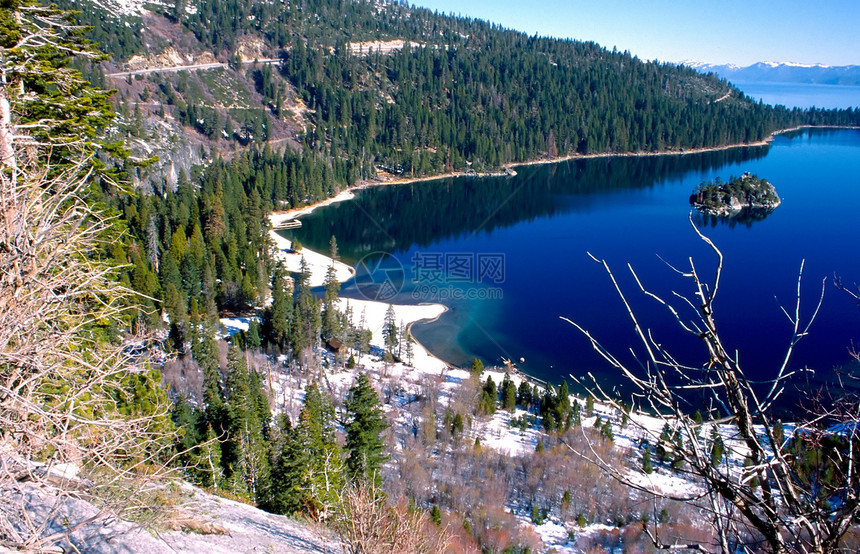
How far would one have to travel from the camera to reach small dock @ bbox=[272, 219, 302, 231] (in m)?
55.6

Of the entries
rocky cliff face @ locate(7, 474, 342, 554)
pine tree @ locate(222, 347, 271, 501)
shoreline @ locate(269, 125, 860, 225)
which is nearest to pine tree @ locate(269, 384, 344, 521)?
rocky cliff face @ locate(7, 474, 342, 554)

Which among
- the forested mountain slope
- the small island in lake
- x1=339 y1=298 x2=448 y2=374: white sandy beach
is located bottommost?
x1=339 y1=298 x2=448 y2=374: white sandy beach

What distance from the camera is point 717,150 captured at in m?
110

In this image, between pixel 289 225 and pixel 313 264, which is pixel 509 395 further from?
pixel 289 225

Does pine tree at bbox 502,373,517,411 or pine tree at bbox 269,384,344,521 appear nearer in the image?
pine tree at bbox 269,384,344,521

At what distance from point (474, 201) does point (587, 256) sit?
24.3 meters

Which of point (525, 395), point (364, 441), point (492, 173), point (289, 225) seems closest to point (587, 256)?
point (525, 395)

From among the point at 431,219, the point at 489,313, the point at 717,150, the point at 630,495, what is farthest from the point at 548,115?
the point at 630,495

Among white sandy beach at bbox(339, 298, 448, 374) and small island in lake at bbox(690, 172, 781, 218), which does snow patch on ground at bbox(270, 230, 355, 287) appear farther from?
small island in lake at bbox(690, 172, 781, 218)

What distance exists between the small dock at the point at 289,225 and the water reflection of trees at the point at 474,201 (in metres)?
0.89

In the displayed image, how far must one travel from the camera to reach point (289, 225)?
2223 inches

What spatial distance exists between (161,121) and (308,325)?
173 ft

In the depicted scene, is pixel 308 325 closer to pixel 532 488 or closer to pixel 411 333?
pixel 411 333

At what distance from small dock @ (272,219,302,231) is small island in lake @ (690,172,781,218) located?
4600cm
